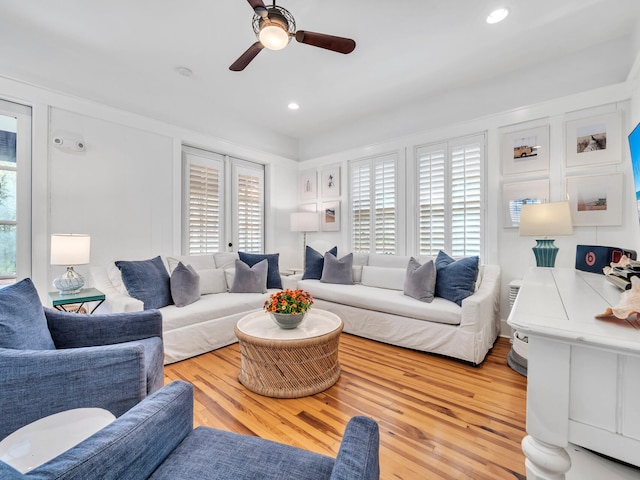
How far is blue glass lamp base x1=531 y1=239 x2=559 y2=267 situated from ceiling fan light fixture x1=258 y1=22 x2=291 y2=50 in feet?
9.27

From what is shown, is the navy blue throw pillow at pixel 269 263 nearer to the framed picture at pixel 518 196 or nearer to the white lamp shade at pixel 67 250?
the white lamp shade at pixel 67 250

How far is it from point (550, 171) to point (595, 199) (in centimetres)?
46

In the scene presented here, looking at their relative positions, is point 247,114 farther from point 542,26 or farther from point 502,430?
point 502,430

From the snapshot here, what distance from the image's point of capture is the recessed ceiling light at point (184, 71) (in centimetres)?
317

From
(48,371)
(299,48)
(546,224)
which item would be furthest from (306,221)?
(48,371)

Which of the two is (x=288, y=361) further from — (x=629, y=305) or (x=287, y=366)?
(x=629, y=305)

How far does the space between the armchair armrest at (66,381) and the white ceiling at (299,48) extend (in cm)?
252

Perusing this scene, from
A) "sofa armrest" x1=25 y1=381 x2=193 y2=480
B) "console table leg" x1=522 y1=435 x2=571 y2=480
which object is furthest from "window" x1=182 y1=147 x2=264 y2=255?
"console table leg" x1=522 y1=435 x2=571 y2=480

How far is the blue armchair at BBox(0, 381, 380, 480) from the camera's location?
Result: 65 cm

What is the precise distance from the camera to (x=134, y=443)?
744 millimetres

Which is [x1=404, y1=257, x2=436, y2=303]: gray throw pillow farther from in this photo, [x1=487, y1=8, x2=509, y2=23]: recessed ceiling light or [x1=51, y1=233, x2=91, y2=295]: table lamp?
[x1=51, y1=233, x2=91, y2=295]: table lamp

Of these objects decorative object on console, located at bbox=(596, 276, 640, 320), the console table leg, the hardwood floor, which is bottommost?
the hardwood floor

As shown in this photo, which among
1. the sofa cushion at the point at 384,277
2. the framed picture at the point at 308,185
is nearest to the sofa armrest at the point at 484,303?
the sofa cushion at the point at 384,277

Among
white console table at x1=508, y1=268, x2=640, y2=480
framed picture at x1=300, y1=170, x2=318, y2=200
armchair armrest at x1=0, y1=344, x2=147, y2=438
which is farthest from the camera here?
framed picture at x1=300, y1=170, x2=318, y2=200
